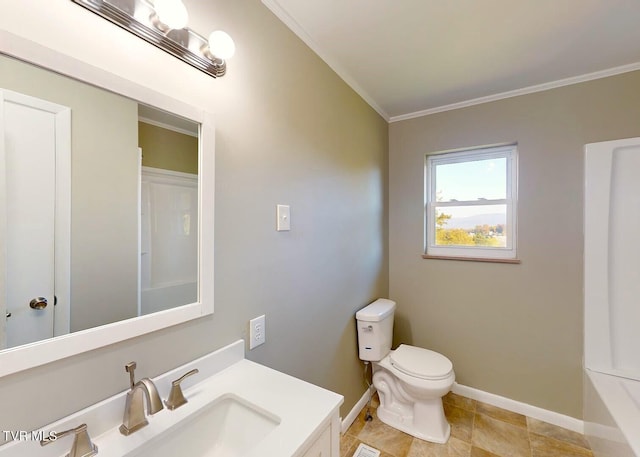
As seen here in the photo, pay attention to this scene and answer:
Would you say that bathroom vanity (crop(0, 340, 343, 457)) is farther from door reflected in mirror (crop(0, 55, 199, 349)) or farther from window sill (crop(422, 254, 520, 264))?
window sill (crop(422, 254, 520, 264))

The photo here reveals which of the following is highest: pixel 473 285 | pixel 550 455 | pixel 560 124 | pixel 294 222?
pixel 560 124

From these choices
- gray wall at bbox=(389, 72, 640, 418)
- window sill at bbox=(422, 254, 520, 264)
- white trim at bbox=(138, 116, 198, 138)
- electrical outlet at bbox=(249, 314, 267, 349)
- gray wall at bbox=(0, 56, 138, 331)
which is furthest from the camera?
Answer: window sill at bbox=(422, 254, 520, 264)

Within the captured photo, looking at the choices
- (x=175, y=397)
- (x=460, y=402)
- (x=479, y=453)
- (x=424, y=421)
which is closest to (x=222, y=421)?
(x=175, y=397)

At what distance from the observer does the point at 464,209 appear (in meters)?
2.36

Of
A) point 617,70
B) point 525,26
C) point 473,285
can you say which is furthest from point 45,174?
point 617,70

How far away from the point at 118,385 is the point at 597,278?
2645mm

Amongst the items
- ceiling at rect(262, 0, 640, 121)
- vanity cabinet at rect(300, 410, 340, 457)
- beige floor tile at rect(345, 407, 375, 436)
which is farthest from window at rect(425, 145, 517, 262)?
vanity cabinet at rect(300, 410, 340, 457)

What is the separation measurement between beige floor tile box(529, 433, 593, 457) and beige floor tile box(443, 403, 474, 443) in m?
0.36

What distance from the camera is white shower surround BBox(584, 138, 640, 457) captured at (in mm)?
1731

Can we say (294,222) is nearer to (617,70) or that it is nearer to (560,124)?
(560,124)

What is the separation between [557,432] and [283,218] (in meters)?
2.38

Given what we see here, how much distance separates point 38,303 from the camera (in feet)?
2.22

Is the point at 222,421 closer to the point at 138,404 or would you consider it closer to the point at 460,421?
the point at 138,404

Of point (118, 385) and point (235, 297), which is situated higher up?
point (235, 297)
